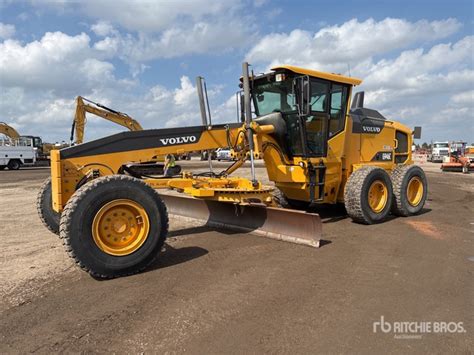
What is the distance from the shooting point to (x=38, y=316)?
12.1ft

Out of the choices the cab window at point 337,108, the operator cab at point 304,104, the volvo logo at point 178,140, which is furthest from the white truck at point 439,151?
the volvo logo at point 178,140

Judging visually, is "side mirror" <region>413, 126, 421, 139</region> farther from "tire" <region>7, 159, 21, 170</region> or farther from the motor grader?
"tire" <region>7, 159, 21, 170</region>

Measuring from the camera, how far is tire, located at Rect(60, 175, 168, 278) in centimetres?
445

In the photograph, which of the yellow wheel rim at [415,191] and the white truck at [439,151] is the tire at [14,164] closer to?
the yellow wheel rim at [415,191]

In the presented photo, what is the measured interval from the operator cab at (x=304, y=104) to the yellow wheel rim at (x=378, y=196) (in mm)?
1288

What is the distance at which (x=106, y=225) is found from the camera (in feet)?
15.6

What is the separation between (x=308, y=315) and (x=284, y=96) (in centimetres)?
469

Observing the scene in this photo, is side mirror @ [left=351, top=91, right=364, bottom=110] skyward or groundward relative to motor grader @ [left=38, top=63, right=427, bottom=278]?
skyward

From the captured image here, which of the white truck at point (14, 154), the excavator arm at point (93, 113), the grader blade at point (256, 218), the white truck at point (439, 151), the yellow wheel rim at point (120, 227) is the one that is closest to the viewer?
the yellow wheel rim at point (120, 227)

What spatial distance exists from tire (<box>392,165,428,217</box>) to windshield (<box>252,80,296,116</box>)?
302 cm

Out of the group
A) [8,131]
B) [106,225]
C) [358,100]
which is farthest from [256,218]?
Answer: [8,131]

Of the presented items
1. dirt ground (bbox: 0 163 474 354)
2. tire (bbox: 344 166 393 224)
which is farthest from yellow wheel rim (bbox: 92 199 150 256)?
tire (bbox: 344 166 393 224)

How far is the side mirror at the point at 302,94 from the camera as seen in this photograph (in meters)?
6.81

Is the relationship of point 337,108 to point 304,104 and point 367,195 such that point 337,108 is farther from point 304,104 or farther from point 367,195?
point 367,195
